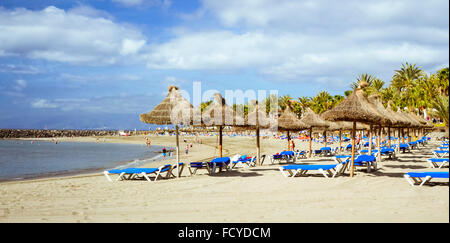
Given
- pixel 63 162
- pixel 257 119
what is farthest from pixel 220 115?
pixel 63 162

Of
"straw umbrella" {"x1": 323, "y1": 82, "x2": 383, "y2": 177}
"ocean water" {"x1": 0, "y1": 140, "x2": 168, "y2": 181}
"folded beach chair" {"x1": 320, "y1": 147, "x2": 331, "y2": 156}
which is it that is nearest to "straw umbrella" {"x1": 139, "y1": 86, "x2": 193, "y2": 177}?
"straw umbrella" {"x1": 323, "y1": 82, "x2": 383, "y2": 177}

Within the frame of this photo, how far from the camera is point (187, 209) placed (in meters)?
6.65

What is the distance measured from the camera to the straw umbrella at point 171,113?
442 inches

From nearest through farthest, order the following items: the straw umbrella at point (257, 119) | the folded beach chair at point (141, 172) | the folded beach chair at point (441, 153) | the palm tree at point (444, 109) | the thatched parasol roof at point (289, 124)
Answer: the palm tree at point (444, 109)
the folded beach chair at point (141, 172)
the straw umbrella at point (257, 119)
the thatched parasol roof at point (289, 124)
the folded beach chair at point (441, 153)

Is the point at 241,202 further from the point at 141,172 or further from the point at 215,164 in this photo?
the point at 215,164

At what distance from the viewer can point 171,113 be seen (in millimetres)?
11234

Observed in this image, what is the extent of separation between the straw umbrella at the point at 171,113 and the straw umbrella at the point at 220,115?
27.2 inches

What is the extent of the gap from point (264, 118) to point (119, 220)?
937 cm

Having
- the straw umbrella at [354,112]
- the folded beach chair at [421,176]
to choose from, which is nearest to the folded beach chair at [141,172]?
the straw umbrella at [354,112]

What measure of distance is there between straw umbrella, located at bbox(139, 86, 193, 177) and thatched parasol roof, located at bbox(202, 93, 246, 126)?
27.3 inches

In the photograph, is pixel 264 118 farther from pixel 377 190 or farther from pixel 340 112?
pixel 377 190

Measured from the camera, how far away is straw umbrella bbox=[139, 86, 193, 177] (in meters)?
11.2

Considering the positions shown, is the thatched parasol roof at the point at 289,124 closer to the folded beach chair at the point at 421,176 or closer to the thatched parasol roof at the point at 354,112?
the thatched parasol roof at the point at 354,112
